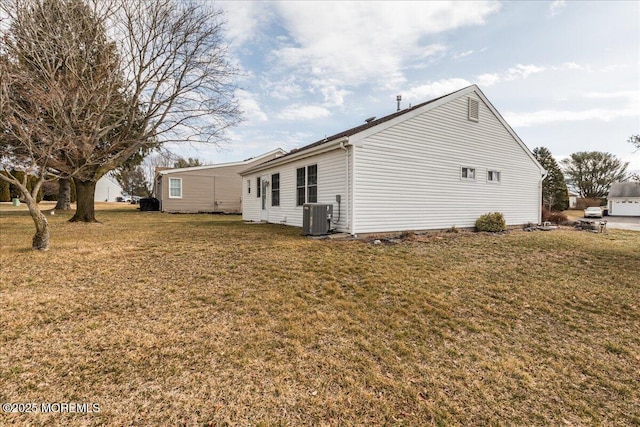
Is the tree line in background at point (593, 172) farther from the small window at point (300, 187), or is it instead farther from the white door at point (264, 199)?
the small window at point (300, 187)

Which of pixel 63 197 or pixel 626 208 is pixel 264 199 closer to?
pixel 63 197

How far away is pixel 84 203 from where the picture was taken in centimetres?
1298

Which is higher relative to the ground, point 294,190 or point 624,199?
point 624,199

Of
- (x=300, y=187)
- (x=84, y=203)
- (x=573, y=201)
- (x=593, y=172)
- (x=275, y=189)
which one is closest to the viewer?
(x=300, y=187)

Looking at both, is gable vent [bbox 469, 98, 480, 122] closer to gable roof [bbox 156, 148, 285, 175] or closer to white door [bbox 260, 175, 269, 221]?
white door [bbox 260, 175, 269, 221]

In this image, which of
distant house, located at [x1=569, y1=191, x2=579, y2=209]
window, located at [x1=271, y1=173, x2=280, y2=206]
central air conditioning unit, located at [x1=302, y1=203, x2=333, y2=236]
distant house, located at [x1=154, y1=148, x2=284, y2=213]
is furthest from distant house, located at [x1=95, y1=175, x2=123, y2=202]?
distant house, located at [x1=569, y1=191, x2=579, y2=209]

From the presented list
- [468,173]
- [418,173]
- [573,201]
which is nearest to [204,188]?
[418,173]

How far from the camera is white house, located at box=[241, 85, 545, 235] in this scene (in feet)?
30.1

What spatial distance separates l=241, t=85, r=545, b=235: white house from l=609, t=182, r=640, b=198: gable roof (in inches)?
1267

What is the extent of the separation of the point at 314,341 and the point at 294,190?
9052 mm

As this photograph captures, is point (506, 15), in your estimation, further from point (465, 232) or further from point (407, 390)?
point (407, 390)

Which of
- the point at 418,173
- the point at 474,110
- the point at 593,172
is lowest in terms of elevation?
the point at 418,173

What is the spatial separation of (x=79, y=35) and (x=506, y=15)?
13.3 meters

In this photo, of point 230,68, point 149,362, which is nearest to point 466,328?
point 149,362
